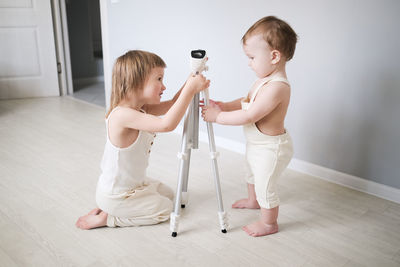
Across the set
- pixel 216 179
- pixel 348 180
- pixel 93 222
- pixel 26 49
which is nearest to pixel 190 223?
pixel 216 179

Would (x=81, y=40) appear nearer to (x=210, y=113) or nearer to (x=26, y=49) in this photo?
(x=26, y=49)

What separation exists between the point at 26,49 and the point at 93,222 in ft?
9.56

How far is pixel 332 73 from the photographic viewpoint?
1886 mm

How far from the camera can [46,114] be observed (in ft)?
10.6

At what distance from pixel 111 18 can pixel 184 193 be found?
201cm

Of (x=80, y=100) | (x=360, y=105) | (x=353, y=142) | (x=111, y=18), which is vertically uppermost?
(x=111, y=18)

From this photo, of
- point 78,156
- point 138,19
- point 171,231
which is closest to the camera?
point 171,231

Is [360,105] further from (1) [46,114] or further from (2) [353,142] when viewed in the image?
(1) [46,114]

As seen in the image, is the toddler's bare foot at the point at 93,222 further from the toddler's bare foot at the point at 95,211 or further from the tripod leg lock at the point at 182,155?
the tripod leg lock at the point at 182,155

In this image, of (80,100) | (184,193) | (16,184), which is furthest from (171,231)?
(80,100)

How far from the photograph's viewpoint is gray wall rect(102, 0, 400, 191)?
1.71 m

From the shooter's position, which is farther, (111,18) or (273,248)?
(111,18)

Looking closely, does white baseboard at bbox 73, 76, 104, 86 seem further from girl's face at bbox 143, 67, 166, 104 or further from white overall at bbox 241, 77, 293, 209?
white overall at bbox 241, 77, 293, 209

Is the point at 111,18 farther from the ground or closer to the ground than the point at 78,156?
farther from the ground
